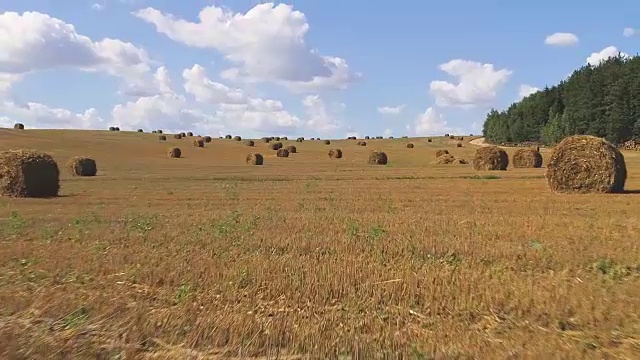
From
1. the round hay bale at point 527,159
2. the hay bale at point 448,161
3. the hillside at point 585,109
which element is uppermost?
the hillside at point 585,109

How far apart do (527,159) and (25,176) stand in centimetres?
3772

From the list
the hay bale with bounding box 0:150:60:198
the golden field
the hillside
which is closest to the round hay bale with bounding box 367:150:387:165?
the hay bale with bounding box 0:150:60:198

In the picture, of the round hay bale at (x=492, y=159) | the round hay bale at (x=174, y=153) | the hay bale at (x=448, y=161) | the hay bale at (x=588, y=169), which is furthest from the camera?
the round hay bale at (x=174, y=153)

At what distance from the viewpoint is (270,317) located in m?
6.74

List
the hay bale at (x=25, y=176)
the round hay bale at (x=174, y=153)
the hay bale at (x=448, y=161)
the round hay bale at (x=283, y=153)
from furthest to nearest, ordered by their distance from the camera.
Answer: the round hay bale at (x=283, y=153)
the round hay bale at (x=174, y=153)
the hay bale at (x=448, y=161)
the hay bale at (x=25, y=176)

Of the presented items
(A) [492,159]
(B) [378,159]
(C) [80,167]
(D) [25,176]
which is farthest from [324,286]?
(B) [378,159]

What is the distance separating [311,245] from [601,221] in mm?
7630

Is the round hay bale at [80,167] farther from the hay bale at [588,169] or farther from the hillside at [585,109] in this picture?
the hillside at [585,109]

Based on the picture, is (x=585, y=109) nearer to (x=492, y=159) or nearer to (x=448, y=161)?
(x=448, y=161)

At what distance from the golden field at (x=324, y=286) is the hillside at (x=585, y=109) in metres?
81.8

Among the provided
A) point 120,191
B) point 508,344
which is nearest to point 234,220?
point 508,344

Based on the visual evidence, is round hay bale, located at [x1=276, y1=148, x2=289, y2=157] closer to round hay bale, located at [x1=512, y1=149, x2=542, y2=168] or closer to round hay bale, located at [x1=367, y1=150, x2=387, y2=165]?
round hay bale, located at [x1=367, y1=150, x2=387, y2=165]

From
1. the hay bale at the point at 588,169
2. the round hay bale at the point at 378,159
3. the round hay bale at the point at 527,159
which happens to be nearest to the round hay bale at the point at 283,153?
the round hay bale at the point at 378,159

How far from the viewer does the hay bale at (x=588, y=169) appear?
80.9ft
